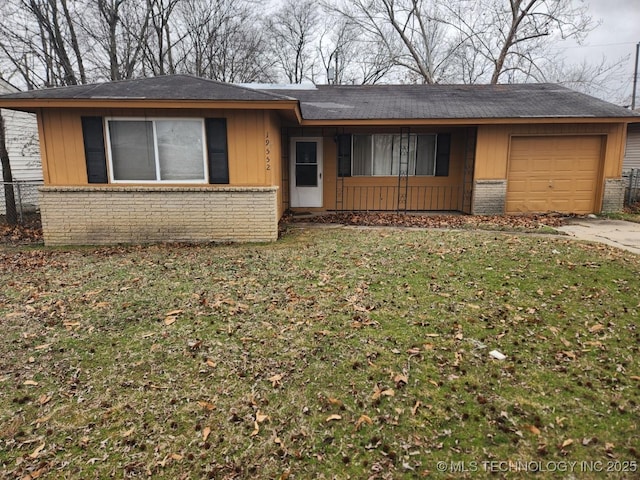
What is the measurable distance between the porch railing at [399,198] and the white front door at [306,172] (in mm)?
850

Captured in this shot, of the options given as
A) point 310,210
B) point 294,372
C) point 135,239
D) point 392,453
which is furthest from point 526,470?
point 310,210

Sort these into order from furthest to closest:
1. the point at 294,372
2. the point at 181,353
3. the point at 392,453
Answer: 1. the point at 181,353
2. the point at 294,372
3. the point at 392,453

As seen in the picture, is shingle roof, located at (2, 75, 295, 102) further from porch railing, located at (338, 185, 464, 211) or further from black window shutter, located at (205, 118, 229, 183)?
porch railing, located at (338, 185, 464, 211)

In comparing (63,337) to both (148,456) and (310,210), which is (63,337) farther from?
(310,210)

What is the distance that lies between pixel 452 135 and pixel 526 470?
11.1 meters

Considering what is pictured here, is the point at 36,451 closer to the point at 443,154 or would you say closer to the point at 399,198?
the point at 399,198

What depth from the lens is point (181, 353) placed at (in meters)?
3.89

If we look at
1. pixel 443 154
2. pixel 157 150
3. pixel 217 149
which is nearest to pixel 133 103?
pixel 157 150

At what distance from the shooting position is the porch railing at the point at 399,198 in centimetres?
1257

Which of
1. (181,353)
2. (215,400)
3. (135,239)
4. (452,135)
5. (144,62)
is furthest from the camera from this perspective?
(144,62)

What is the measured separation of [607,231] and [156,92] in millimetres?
9785

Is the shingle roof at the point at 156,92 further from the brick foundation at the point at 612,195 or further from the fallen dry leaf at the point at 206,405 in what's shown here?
the brick foundation at the point at 612,195

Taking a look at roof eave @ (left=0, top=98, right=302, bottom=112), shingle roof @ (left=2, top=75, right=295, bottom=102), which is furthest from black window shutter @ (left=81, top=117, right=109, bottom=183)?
shingle roof @ (left=2, top=75, right=295, bottom=102)

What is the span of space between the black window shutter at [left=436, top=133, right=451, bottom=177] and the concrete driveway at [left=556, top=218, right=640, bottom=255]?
357cm
